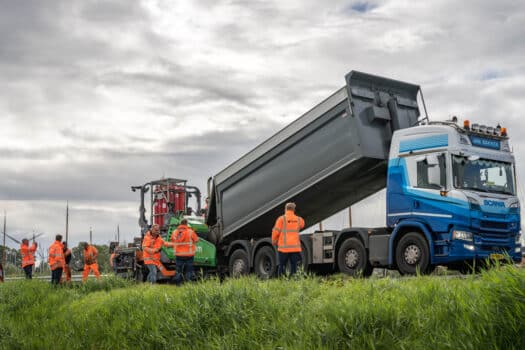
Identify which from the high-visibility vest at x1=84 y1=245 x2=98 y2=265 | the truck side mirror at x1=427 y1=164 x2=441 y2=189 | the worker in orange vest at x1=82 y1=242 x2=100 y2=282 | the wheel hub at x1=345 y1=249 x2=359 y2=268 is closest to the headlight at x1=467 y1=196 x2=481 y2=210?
the truck side mirror at x1=427 y1=164 x2=441 y2=189

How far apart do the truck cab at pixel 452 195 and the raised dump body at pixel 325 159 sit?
63 centimetres

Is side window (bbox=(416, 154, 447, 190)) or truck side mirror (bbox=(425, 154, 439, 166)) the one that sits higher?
truck side mirror (bbox=(425, 154, 439, 166))

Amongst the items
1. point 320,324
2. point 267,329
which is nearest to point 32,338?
point 267,329

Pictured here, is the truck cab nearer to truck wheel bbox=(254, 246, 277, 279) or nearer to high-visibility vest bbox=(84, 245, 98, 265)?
truck wheel bbox=(254, 246, 277, 279)

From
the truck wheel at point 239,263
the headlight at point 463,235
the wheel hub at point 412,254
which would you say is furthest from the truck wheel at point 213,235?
the headlight at point 463,235

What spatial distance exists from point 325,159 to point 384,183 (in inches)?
61.7

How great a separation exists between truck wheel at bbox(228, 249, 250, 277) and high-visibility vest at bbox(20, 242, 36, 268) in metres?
8.10

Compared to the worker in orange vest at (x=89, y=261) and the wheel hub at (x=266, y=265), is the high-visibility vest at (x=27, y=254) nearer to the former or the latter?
the worker in orange vest at (x=89, y=261)

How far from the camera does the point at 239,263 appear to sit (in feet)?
52.3

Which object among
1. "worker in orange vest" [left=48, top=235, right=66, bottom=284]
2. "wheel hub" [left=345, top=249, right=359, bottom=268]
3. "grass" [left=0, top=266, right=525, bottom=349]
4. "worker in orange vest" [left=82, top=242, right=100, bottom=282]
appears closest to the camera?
"grass" [left=0, top=266, right=525, bottom=349]

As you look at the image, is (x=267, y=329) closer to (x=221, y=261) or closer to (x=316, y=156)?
(x=316, y=156)

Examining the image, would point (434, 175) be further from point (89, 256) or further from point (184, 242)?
point (89, 256)

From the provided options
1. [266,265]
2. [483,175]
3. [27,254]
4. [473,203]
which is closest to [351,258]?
[266,265]

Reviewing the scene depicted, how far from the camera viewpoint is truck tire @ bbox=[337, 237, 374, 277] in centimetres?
1307
